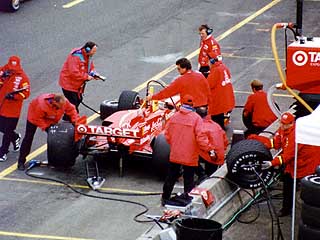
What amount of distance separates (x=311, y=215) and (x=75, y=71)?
7.99 m

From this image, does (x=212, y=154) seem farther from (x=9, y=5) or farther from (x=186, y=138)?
(x=9, y=5)

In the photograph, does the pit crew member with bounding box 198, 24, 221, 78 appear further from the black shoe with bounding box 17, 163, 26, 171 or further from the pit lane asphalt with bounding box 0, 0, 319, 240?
the black shoe with bounding box 17, 163, 26, 171

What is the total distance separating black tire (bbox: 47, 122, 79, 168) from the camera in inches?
730

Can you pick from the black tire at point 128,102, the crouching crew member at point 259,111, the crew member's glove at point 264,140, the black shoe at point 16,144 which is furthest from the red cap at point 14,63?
the crew member's glove at point 264,140

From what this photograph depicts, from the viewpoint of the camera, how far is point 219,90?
20.6 m

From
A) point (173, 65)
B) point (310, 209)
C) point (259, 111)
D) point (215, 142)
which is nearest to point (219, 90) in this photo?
point (259, 111)

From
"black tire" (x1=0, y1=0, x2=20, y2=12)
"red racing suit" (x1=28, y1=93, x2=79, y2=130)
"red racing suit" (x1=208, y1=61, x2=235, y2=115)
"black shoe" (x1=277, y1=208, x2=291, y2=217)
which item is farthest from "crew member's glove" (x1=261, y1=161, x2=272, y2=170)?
"black tire" (x1=0, y1=0, x2=20, y2=12)

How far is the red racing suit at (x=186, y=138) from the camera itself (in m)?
16.4

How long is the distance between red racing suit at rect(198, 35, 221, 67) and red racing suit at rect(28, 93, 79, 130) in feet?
12.7

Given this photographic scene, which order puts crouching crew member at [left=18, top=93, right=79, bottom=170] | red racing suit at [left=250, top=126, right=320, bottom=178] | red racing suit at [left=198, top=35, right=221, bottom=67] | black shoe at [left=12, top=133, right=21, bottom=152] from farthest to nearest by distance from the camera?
red racing suit at [left=198, top=35, right=221, bottom=67]
black shoe at [left=12, top=133, right=21, bottom=152]
crouching crew member at [left=18, top=93, right=79, bottom=170]
red racing suit at [left=250, top=126, right=320, bottom=178]

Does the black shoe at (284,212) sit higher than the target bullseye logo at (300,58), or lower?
lower

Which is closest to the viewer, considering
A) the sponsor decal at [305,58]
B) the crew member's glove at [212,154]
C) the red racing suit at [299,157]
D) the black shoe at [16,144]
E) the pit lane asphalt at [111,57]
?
the red racing suit at [299,157]

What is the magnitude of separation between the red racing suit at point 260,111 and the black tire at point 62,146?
139 inches

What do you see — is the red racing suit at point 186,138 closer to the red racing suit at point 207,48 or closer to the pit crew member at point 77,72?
the pit crew member at point 77,72
